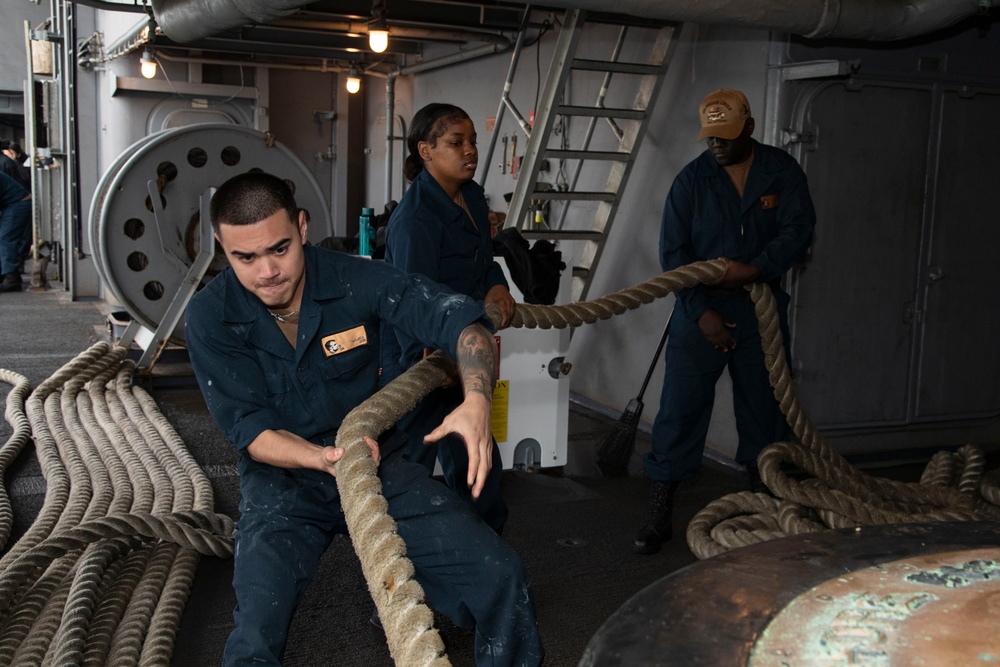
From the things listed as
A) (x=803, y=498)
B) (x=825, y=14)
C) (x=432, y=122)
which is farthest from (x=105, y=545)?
(x=825, y=14)

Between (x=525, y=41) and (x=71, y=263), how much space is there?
22.2 feet

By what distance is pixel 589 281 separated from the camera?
6.18 metres

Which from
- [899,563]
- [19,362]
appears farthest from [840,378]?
[19,362]

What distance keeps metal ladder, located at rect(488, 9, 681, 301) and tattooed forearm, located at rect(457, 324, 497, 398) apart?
10.5ft

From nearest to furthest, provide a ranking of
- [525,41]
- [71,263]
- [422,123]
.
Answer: [422,123] < [525,41] < [71,263]

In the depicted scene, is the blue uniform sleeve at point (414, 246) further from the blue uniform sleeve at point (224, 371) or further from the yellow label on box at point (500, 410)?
the yellow label on box at point (500, 410)

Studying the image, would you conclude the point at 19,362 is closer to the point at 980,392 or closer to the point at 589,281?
the point at 589,281

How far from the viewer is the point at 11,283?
41.7 ft

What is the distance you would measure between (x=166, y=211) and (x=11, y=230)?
717cm

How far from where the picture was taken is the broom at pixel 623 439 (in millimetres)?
5137

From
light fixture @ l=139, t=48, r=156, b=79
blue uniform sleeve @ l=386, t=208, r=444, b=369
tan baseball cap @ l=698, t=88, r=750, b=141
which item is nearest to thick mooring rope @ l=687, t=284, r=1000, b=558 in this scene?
tan baseball cap @ l=698, t=88, r=750, b=141

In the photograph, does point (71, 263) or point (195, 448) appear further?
point (71, 263)

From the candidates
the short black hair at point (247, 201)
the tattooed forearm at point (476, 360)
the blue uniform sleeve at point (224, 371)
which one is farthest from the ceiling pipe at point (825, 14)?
the blue uniform sleeve at point (224, 371)

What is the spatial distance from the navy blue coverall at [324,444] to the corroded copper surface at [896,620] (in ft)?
3.45
